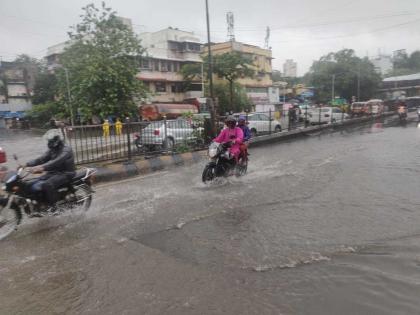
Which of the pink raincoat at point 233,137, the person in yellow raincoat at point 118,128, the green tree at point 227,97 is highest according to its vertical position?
the green tree at point 227,97

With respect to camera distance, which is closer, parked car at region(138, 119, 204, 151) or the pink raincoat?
the pink raincoat

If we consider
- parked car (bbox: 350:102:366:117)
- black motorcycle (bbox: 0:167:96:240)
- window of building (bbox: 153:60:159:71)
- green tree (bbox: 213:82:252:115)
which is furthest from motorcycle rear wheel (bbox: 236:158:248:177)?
window of building (bbox: 153:60:159:71)

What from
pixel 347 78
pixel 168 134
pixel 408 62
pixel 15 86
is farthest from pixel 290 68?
pixel 168 134

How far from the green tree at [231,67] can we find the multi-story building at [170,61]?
7795mm

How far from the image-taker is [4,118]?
50781mm

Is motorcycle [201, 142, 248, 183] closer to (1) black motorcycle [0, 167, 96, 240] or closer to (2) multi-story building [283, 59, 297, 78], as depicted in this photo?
(1) black motorcycle [0, 167, 96, 240]

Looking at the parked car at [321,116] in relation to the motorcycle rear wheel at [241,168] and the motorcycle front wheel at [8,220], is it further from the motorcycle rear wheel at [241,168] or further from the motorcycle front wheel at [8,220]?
the motorcycle front wheel at [8,220]

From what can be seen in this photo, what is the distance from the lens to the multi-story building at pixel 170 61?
48406mm

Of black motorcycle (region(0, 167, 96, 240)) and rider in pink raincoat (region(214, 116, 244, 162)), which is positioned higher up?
rider in pink raincoat (region(214, 116, 244, 162))

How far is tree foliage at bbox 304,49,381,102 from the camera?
198ft

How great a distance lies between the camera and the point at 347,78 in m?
59.9

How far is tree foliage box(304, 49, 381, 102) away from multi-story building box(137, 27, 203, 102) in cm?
2236

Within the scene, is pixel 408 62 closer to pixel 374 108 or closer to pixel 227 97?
pixel 227 97

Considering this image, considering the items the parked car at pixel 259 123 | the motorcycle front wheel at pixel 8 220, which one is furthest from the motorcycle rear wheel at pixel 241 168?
the parked car at pixel 259 123
